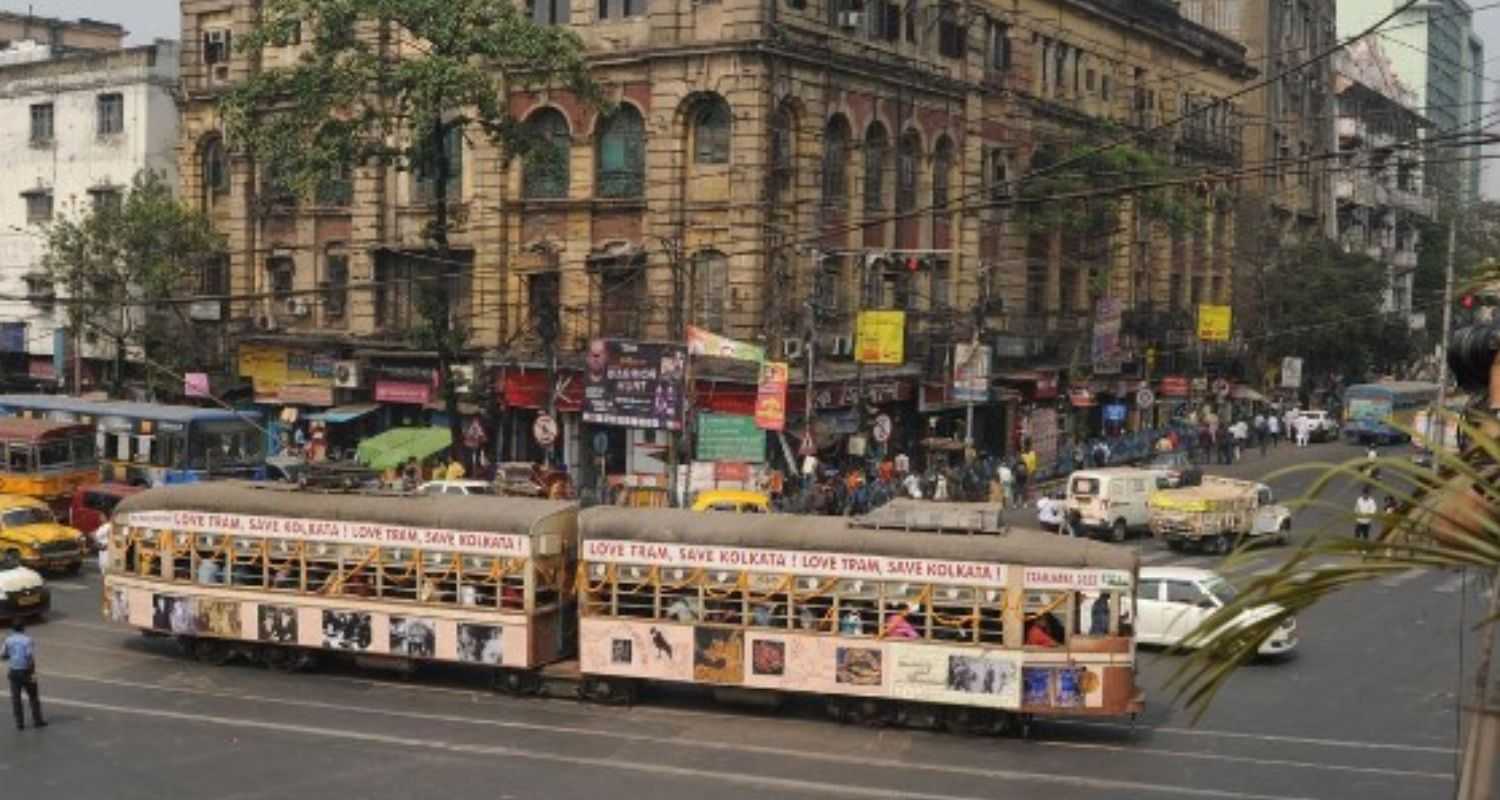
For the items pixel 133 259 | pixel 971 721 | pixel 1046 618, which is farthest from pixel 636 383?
pixel 133 259

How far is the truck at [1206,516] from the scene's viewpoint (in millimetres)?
38125

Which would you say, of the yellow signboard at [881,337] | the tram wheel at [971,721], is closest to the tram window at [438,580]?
the tram wheel at [971,721]

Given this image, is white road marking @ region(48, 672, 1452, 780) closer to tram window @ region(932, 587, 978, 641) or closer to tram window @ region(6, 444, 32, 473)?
tram window @ region(932, 587, 978, 641)

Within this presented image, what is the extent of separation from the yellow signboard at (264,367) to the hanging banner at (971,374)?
848 inches

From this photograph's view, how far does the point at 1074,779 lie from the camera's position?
1900 cm

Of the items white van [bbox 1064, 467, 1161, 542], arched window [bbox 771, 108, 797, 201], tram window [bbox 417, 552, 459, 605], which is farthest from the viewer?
arched window [bbox 771, 108, 797, 201]

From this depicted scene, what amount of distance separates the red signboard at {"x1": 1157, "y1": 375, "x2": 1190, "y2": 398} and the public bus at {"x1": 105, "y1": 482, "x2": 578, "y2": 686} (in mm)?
43191

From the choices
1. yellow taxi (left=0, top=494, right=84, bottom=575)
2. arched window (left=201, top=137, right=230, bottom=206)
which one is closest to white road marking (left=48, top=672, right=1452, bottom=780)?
yellow taxi (left=0, top=494, right=84, bottom=575)

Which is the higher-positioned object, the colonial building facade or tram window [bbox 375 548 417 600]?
the colonial building facade

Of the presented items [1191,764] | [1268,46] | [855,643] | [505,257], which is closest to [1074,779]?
[1191,764]

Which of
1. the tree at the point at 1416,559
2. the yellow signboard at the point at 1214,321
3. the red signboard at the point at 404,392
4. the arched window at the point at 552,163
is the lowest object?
the red signboard at the point at 404,392

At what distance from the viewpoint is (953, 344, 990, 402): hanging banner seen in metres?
44.7

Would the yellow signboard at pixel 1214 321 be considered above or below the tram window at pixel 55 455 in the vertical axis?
above

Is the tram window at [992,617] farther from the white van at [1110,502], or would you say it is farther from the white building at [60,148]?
the white building at [60,148]
